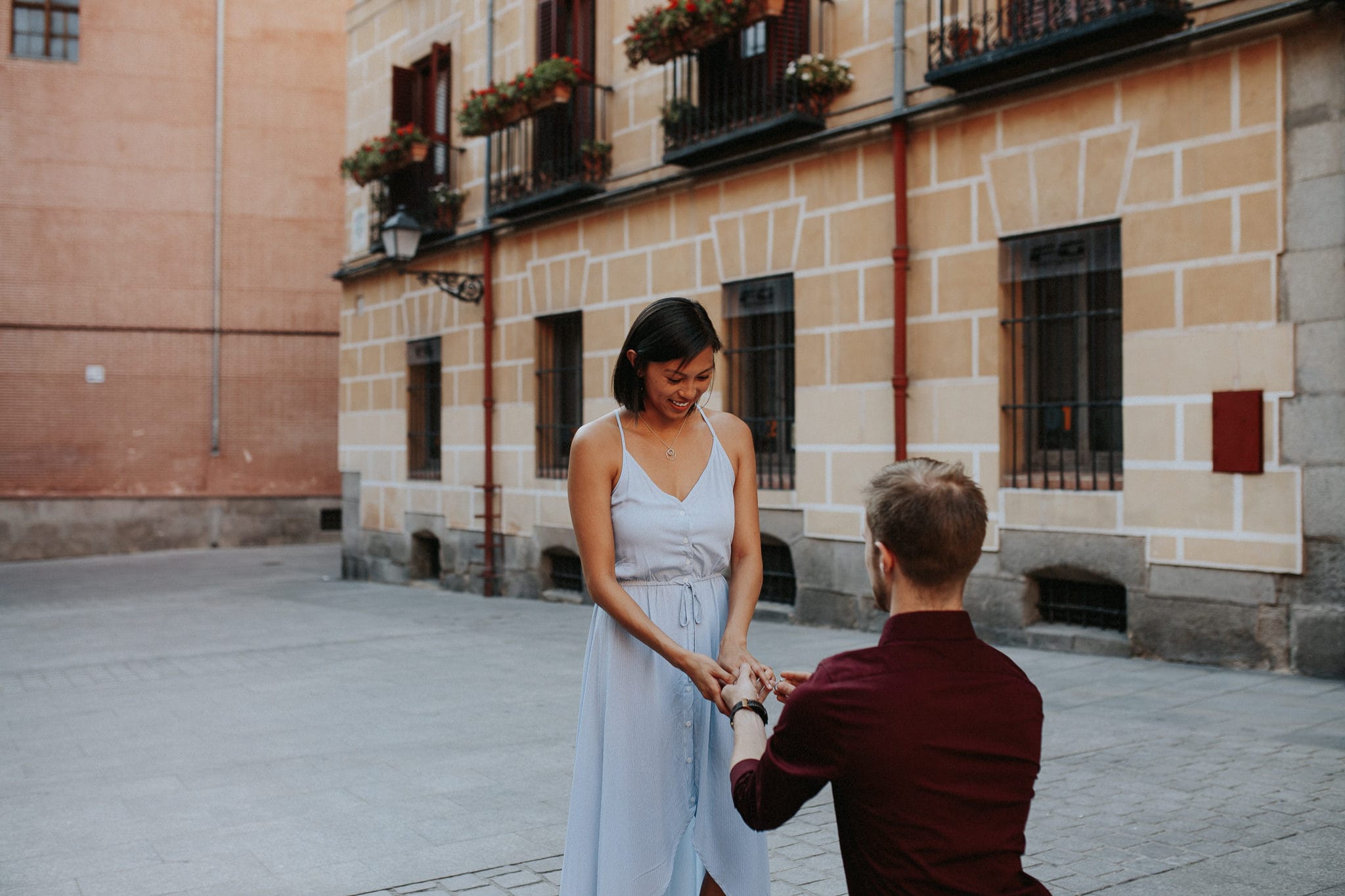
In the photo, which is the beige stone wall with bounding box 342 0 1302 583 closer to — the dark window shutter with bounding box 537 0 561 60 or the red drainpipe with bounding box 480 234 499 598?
the red drainpipe with bounding box 480 234 499 598

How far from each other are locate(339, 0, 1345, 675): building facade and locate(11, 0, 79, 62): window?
11656mm

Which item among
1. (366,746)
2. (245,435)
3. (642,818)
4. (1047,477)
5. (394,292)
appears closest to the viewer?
(642,818)

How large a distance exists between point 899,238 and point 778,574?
3.10 m

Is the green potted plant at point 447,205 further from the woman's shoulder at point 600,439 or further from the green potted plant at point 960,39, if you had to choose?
the woman's shoulder at point 600,439

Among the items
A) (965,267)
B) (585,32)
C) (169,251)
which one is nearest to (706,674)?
(965,267)

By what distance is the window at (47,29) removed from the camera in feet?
70.0

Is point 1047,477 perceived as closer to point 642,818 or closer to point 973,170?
point 973,170

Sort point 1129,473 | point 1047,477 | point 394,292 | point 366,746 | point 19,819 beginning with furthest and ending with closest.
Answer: point 394,292, point 1047,477, point 1129,473, point 366,746, point 19,819

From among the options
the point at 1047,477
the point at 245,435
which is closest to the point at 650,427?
the point at 1047,477

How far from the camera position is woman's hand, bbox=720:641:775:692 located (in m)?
2.60

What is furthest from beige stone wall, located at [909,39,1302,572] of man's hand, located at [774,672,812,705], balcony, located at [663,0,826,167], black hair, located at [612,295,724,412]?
man's hand, located at [774,672,812,705]

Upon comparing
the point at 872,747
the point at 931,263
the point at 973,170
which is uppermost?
the point at 973,170

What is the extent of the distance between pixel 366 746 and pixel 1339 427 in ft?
18.2

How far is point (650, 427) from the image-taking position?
3047 millimetres
